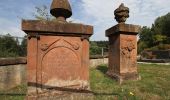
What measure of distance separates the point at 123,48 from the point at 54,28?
10.6ft

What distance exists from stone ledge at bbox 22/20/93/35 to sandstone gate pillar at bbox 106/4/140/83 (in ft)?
7.28

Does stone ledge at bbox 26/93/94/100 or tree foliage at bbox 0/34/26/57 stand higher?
tree foliage at bbox 0/34/26/57

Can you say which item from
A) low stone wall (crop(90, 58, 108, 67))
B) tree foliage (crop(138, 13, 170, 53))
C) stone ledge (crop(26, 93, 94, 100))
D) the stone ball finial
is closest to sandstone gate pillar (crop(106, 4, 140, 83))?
the stone ball finial

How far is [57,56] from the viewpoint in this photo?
4.94 meters

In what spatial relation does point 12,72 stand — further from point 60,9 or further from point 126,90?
point 126,90

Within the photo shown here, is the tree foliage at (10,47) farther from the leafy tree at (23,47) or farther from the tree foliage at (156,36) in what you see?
the tree foliage at (156,36)

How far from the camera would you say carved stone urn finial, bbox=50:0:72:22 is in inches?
204

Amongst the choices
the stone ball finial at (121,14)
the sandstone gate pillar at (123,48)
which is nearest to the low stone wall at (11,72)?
the sandstone gate pillar at (123,48)

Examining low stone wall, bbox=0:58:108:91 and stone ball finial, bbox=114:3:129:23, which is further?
stone ball finial, bbox=114:3:129:23

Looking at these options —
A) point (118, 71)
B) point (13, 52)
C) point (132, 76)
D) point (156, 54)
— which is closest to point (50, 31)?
point (118, 71)

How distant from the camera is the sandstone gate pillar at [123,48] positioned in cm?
698

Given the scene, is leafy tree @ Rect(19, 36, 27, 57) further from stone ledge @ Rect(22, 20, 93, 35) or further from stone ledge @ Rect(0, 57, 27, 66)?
stone ledge @ Rect(22, 20, 93, 35)

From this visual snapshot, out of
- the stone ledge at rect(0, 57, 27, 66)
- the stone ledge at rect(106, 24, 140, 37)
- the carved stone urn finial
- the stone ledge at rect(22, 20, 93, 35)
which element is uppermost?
the carved stone urn finial

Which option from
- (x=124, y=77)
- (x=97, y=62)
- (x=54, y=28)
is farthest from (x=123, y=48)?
(x=97, y=62)
